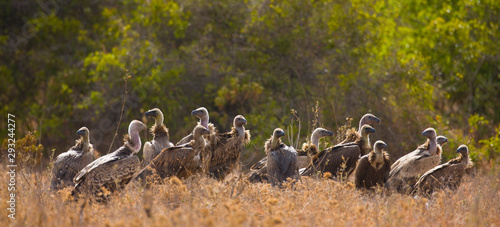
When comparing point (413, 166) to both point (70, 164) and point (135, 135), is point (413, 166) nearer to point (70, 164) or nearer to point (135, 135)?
point (135, 135)

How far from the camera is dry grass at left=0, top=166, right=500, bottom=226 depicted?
17.1 feet

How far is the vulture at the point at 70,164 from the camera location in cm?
830

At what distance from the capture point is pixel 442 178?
8.55 meters

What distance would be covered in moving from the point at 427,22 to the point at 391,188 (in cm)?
899

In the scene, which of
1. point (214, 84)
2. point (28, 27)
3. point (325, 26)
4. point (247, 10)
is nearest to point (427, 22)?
point (325, 26)

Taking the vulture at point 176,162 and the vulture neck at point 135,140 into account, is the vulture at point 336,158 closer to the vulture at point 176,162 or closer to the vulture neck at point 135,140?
the vulture at point 176,162

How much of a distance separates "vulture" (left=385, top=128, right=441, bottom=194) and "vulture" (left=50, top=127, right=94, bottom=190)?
4390 mm

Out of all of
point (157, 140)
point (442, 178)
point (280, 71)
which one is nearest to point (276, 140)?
point (157, 140)

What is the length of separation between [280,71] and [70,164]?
25.6 ft

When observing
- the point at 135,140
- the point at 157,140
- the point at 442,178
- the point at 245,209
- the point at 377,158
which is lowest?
the point at 442,178

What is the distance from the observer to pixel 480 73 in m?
15.5

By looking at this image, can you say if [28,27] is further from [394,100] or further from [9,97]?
[394,100]

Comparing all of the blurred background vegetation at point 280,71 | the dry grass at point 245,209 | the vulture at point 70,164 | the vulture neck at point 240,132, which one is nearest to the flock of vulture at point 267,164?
the vulture at point 70,164

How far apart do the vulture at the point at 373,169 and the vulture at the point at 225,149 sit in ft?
7.28
